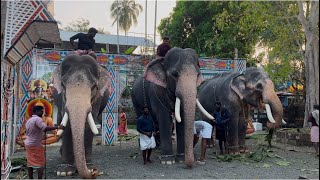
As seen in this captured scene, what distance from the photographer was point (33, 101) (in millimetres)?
10703

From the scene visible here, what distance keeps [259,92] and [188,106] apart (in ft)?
8.96

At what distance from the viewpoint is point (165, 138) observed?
8195mm

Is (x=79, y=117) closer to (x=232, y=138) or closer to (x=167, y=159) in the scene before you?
(x=167, y=159)

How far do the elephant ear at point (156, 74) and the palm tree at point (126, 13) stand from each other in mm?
32160

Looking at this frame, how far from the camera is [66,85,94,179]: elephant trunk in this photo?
588 cm

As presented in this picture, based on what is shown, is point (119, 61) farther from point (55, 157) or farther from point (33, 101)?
point (55, 157)

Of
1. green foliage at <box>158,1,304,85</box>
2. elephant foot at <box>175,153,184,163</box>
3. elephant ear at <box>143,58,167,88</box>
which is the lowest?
elephant foot at <box>175,153,184,163</box>

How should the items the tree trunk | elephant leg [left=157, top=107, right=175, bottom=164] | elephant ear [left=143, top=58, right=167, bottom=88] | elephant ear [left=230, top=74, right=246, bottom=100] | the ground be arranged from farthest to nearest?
the tree trunk, elephant ear [left=230, top=74, right=246, bottom=100], elephant ear [left=143, top=58, right=167, bottom=88], elephant leg [left=157, top=107, right=175, bottom=164], the ground

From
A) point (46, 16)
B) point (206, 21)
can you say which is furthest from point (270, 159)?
point (206, 21)

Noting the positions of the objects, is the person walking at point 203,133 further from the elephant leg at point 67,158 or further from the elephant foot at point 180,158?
the elephant leg at point 67,158

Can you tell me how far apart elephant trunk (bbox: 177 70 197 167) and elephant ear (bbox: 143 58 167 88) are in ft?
2.24

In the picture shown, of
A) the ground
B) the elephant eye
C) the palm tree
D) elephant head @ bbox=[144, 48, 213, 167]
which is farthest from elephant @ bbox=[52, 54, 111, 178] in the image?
the palm tree

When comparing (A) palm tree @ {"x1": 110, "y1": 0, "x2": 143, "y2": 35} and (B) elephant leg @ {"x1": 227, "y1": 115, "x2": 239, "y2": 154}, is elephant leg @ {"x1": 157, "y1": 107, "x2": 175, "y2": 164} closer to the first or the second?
(B) elephant leg @ {"x1": 227, "y1": 115, "x2": 239, "y2": 154}

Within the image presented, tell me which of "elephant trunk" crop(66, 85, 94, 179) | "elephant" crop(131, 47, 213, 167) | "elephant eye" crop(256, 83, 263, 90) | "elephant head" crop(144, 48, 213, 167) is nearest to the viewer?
"elephant trunk" crop(66, 85, 94, 179)
